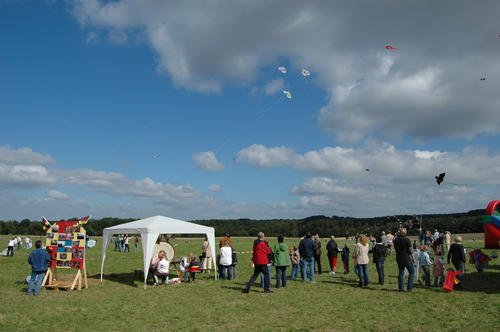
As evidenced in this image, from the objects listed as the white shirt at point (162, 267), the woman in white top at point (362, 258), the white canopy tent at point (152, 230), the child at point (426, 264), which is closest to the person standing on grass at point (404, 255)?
the woman in white top at point (362, 258)

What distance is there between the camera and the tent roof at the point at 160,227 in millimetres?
14965

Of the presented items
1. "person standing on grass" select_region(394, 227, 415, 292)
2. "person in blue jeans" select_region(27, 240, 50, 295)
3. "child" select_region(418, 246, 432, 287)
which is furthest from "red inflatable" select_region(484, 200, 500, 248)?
"person in blue jeans" select_region(27, 240, 50, 295)

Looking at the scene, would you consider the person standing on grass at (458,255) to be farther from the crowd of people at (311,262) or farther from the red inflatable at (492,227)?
the red inflatable at (492,227)

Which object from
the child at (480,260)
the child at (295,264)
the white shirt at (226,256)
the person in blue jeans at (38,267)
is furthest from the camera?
the white shirt at (226,256)

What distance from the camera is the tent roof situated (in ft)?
49.1

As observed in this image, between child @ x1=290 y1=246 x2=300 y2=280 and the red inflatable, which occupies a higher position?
the red inflatable

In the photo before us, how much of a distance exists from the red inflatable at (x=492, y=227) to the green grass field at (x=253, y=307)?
1.34 meters

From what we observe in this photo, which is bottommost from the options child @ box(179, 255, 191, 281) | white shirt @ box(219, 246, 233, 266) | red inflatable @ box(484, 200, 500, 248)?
child @ box(179, 255, 191, 281)

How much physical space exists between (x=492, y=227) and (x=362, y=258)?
3952 millimetres

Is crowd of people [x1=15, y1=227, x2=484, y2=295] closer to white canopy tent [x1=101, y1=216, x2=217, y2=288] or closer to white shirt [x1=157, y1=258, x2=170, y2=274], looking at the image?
white shirt [x1=157, y1=258, x2=170, y2=274]

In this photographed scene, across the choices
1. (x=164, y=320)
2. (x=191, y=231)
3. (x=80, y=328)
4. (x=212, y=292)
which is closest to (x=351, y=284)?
(x=212, y=292)

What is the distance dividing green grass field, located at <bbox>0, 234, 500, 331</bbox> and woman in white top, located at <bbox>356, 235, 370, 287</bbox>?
31cm

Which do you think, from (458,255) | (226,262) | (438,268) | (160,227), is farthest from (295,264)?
(458,255)

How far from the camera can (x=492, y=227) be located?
1302 centimetres
